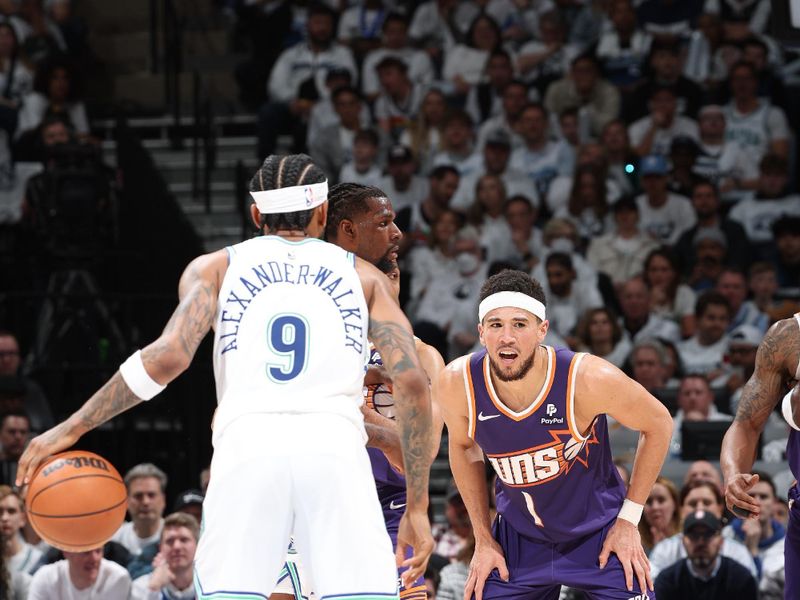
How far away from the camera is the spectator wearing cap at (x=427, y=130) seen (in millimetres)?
12757

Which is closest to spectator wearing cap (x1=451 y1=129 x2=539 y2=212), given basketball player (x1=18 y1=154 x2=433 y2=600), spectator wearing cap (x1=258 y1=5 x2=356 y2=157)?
spectator wearing cap (x1=258 y1=5 x2=356 y2=157)

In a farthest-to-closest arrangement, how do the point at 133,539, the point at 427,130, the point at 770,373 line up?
1. the point at 427,130
2. the point at 133,539
3. the point at 770,373

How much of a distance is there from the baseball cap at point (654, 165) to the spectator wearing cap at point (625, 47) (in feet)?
3.41

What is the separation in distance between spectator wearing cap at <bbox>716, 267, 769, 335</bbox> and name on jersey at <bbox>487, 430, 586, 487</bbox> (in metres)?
5.69

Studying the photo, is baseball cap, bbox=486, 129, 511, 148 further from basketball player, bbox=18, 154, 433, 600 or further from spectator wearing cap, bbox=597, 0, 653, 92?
basketball player, bbox=18, 154, 433, 600

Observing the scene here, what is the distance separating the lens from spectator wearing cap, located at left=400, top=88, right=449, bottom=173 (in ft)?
41.9

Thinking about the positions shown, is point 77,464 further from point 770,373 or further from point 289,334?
point 770,373

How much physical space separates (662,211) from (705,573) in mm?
4692

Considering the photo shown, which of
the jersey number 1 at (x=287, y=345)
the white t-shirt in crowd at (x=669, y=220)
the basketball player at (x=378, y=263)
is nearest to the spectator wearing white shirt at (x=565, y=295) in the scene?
the white t-shirt in crowd at (x=669, y=220)

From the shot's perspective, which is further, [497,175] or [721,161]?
[721,161]

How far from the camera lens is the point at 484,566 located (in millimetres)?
5688

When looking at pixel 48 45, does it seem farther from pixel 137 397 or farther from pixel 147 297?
pixel 137 397

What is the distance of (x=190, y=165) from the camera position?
Answer: 13766 millimetres

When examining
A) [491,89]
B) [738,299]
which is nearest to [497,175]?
[491,89]
